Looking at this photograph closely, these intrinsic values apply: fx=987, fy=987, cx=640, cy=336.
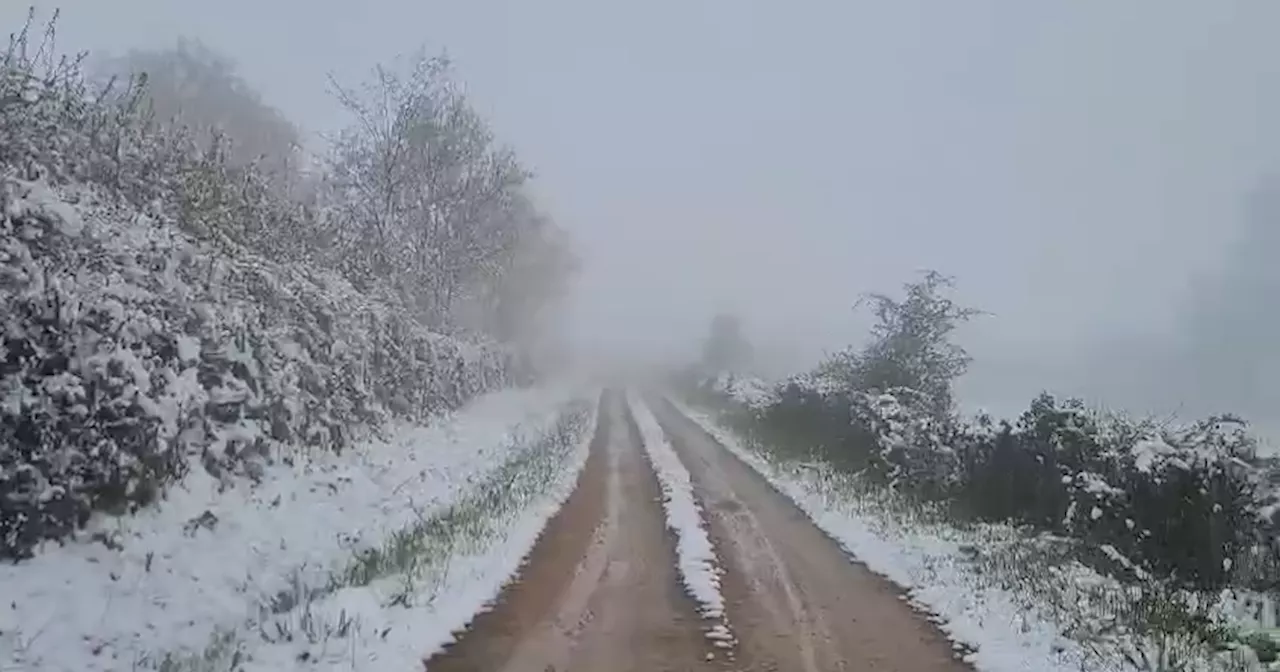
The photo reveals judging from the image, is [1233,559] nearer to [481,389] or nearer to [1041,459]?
[1041,459]

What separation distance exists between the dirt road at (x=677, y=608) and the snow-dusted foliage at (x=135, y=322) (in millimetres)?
3980

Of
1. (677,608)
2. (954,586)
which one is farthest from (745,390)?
(677,608)

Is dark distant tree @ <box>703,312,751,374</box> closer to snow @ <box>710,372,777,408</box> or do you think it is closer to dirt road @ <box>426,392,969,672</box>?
snow @ <box>710,372,777,408</box>

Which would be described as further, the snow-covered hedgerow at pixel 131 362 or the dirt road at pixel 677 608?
the snow-covered hedgerow at pixel 131 362

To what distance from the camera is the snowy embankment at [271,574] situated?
7895mm

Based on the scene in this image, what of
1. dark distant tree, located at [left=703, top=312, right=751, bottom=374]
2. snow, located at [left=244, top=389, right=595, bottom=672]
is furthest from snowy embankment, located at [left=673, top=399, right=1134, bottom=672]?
dark distant tree, located at [left=703, top=312, right=751, bottom=374]

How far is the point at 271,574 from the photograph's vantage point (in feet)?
34.0

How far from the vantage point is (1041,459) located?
15.6 metres

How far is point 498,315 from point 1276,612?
51262 millimetres

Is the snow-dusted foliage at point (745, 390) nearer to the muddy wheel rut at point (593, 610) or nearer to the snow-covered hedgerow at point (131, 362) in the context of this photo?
the muddy wheel rut at point (593, 610)

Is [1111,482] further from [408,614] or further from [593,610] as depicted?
[408,614]

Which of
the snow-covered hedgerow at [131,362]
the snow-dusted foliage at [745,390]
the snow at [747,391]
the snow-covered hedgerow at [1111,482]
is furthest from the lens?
the snow-dusted foliage at [745,390]

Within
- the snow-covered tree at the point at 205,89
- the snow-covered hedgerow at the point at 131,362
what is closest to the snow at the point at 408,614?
the snow-covered hedgerow at the point at 131,362

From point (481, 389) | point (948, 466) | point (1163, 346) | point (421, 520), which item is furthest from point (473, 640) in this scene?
point (1163, 346)
